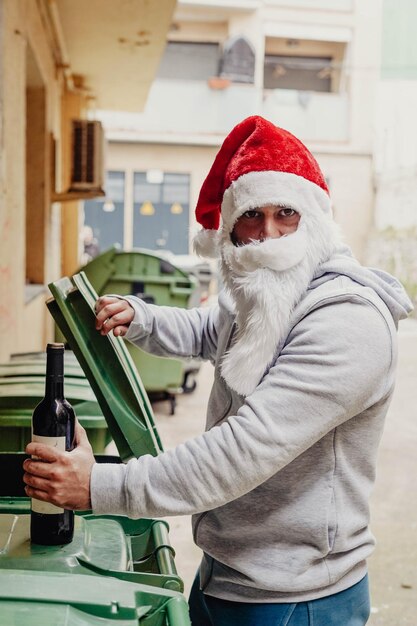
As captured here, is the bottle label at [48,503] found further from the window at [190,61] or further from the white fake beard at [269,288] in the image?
the window at [190,61]

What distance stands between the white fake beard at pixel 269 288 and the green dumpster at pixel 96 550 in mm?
427

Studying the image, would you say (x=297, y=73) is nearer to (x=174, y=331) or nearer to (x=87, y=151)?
(x=87, y=151)

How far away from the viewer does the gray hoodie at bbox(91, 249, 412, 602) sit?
4.70ft

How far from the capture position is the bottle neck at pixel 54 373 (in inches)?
62.6

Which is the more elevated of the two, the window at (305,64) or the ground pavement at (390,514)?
the window at (305,64)

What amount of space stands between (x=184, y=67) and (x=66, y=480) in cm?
2046

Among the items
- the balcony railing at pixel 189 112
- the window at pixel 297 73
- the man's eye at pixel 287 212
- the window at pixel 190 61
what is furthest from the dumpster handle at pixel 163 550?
the window at pixel 297 73

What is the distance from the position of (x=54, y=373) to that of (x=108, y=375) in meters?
0.43

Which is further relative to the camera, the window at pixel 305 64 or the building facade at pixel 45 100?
the window at pixel 305 64

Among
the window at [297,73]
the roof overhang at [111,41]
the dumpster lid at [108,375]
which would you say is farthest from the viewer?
the window at [297,73]

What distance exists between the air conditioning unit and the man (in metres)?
7.66

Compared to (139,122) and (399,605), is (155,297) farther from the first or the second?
(139,122)

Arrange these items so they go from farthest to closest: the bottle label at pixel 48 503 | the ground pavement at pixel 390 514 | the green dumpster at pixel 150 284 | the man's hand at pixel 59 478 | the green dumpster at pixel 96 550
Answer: the green dumpster at pixel 150 284 → the ground pavement at pixel 390 514 → the bottle label at pixel 48 503 → the man's hand at pixel 59 478 → the green dumpster at pixel 96 550

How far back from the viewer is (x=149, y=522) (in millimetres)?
1871
